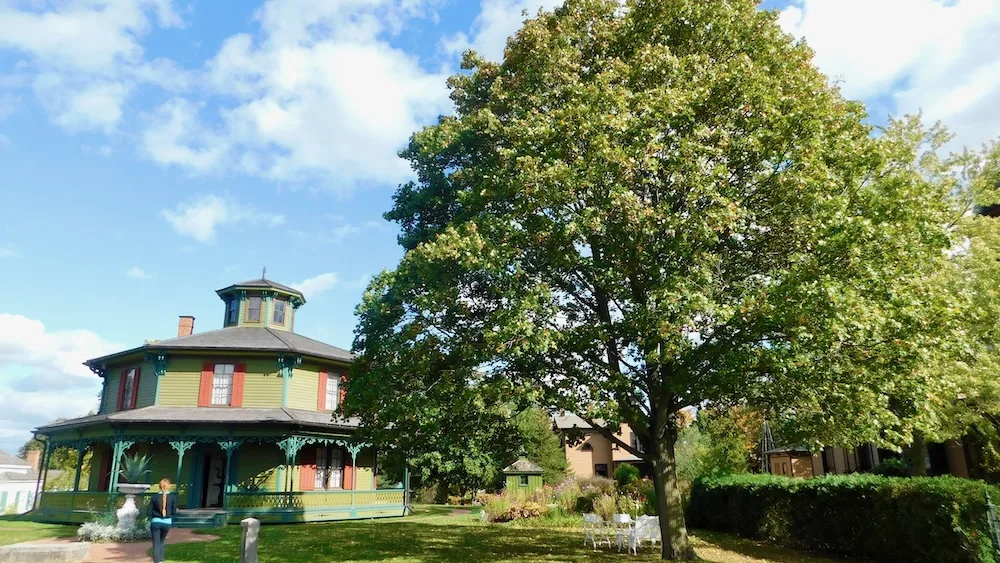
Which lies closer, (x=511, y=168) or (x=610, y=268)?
(x=610, y=268)

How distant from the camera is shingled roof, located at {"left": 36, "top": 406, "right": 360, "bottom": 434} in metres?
25.9

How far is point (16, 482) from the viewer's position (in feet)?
200

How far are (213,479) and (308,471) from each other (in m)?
4.45

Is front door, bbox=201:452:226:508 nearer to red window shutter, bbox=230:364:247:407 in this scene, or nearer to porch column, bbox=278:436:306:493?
red window shutter, bbox=230:364:247:407

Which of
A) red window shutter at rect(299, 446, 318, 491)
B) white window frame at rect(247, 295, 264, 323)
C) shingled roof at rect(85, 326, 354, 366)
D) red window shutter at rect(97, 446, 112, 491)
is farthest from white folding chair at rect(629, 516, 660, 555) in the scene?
red window shutter at rect(97, 446, 112, 491)

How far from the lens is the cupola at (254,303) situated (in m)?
33.2

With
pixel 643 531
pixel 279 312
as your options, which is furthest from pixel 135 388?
pixel 643 531

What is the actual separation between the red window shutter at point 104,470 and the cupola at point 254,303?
8.12m

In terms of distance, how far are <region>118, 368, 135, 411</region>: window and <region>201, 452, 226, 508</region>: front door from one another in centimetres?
477

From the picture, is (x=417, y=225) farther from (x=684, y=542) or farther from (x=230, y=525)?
(x=230, y=525)

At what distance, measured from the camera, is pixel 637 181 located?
13086 millimetres

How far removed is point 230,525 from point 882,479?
22.6 meters

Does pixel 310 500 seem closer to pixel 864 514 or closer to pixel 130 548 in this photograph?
pixel 130 548

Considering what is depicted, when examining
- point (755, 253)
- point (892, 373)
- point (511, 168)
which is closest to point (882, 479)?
point (892, 373)
